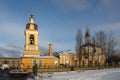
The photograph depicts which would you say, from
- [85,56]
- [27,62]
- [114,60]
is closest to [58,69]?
[27,62]

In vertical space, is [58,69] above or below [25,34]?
below

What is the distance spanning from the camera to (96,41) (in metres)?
59.1

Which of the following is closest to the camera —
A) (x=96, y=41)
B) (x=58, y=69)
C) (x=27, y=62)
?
(x=58, y=69)

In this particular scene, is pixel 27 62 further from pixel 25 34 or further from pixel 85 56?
pixel 85 56

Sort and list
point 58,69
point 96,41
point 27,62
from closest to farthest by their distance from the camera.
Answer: point 58,69 → point 27,62 → point 96,41

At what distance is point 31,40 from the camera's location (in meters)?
56.4

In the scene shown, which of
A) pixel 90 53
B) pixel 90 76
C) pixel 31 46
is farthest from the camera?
pixel 90 53

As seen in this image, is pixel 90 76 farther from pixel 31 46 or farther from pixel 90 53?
pixel 90 53

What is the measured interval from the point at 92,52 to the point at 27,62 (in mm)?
17950

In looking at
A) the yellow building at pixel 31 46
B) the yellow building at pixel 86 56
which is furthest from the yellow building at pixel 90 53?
the yellow building at pixel 31 46

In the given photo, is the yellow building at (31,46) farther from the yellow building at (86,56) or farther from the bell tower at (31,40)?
the yellow building at (86,56)

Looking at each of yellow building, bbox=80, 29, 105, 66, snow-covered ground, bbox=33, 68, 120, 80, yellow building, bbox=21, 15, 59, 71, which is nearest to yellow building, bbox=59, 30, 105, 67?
yellow building, bbox=80, 29, 105, 66

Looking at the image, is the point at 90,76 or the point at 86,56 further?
the point at 86,56

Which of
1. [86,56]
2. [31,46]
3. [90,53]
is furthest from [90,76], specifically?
[90,53]
